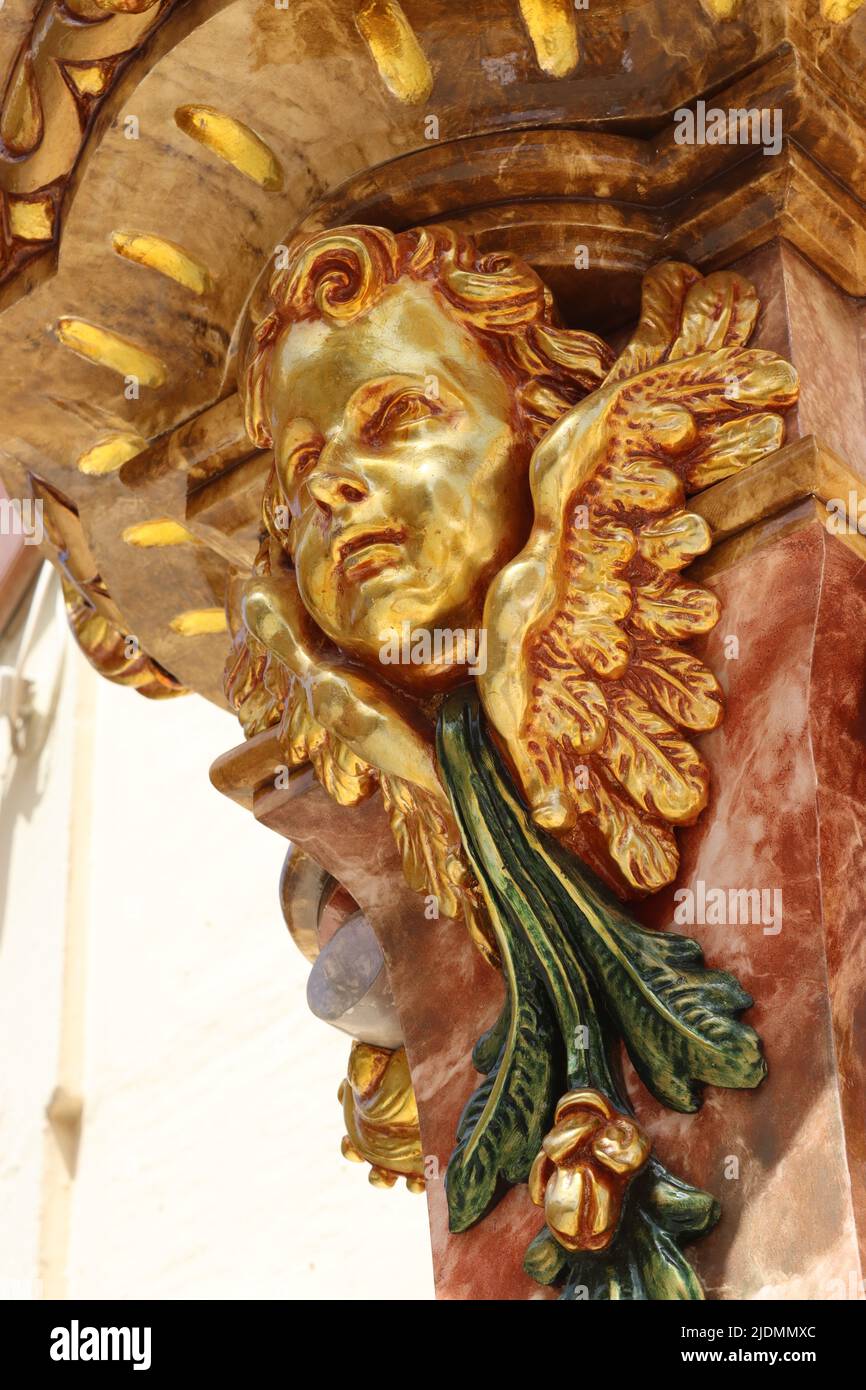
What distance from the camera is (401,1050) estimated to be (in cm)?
175

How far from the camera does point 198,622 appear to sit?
2002 millimetres

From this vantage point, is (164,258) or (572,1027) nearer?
(572,1027)

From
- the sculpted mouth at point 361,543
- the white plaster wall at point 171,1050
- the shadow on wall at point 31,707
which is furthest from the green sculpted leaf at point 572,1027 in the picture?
the shadow on wall at point 31,707

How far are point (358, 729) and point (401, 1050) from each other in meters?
0.43

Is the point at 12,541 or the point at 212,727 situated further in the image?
the point at 12,541

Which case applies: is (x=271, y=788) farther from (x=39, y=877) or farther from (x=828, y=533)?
(x=39, y=877)

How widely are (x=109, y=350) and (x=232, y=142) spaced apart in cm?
24

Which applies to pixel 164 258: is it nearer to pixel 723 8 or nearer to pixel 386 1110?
pixel 723 8

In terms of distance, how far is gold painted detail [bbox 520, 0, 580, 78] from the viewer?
1420 mm

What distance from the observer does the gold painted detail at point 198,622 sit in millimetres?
1990

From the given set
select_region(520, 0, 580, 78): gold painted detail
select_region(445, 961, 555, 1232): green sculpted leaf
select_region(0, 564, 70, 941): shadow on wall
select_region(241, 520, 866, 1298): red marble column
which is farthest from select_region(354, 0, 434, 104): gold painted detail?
select_region(0, 564, 70, 941): shadow on wall

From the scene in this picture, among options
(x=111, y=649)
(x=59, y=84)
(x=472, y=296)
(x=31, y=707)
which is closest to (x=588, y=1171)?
(x=472, y=296)

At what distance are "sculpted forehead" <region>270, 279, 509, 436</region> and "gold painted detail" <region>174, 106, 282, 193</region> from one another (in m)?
0.15

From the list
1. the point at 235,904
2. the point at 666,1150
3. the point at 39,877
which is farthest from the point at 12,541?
the point at 666,1150
